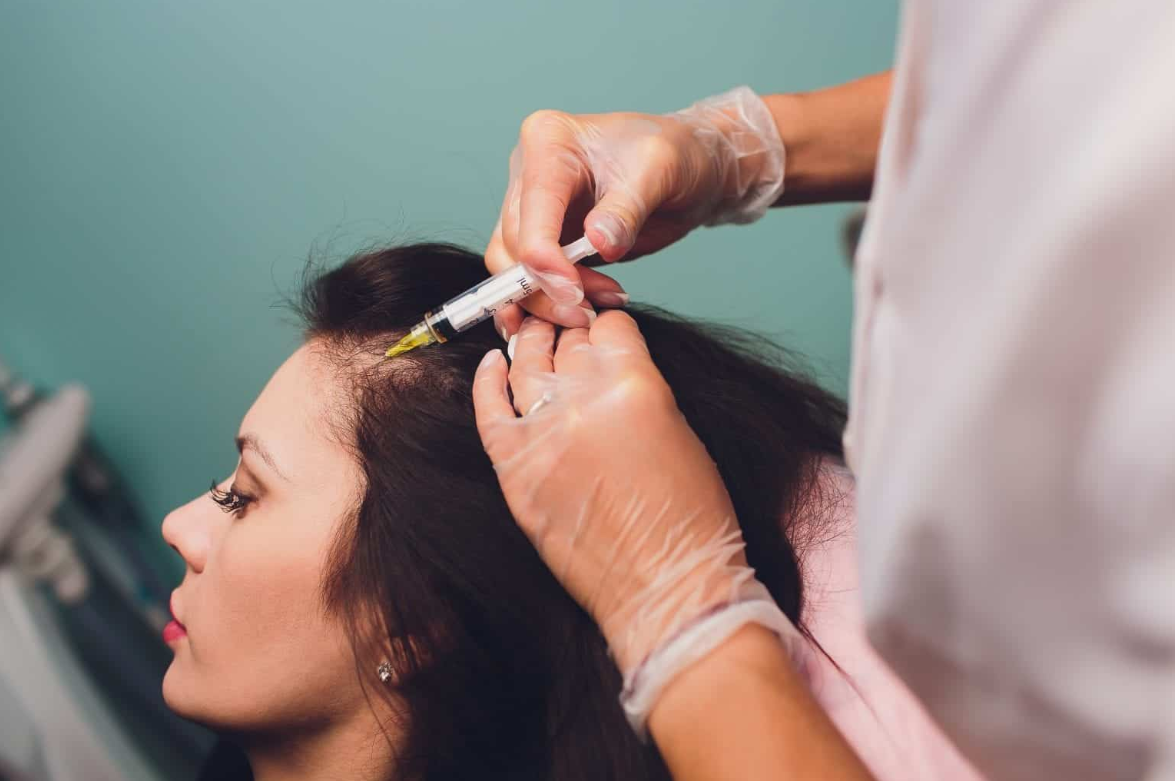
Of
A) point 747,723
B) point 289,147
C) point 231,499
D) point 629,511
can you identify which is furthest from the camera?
point 289,147

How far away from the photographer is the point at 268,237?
1202 mm

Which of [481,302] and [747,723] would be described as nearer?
[747,723]

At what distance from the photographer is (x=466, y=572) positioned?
70 cm

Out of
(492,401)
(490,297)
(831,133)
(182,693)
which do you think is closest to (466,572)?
(492,401)

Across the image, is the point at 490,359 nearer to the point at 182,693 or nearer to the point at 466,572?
the point at 466,572

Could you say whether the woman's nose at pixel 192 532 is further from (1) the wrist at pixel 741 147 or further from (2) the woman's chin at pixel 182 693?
(1) the wrist at pixel 741 147

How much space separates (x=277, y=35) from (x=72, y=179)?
422 millimetres

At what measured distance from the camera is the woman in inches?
28.0

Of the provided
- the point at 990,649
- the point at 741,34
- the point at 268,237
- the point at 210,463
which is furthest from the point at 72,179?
the point at 990,649

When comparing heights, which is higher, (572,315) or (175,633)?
(572,315)

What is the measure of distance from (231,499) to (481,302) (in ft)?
1.21

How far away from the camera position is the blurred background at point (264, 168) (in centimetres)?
107

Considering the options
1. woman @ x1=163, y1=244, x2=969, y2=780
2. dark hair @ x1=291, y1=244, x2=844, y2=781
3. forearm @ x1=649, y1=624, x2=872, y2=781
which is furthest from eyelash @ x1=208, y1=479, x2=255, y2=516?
forearm @ x1=649, y1=624, x2=872, y2=781

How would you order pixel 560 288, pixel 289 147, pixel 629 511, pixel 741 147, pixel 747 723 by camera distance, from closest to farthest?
pixel 747 723
pixel 629 511
pixel 560 288
pixel 741 147
pixel 289 147
